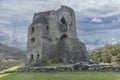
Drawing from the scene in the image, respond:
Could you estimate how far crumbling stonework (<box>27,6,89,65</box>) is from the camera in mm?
57656

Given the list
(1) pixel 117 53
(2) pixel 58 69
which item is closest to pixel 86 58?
(2) pixel 58 69

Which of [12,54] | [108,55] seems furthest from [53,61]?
[12,54]

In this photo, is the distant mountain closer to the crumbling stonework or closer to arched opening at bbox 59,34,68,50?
the crumbling stonework

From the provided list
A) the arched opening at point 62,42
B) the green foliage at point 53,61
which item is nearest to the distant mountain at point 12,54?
the arched opening at point 62,42

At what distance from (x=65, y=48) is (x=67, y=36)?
371cm

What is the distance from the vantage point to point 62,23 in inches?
2475

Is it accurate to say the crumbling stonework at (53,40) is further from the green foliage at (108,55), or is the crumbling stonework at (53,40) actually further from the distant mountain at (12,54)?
the distant mountain at (12,54)

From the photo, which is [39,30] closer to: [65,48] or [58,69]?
[65,48]

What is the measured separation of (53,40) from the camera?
60531mm

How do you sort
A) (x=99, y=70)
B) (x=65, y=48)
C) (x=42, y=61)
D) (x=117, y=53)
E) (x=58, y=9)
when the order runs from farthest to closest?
1. (x=117, y=53)
2. (x=58, y=9)
3. (x=65, y=48)
4. (x=42, y=61)
5. (x=99, y=70)

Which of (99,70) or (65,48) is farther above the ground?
(65,48)

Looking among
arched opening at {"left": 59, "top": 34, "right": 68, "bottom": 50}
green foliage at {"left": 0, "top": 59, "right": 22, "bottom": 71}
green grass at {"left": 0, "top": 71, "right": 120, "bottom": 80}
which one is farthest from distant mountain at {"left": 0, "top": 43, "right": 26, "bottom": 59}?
green grass at {"left": 0, "top": 71, "right": 120, "bottom": 80}

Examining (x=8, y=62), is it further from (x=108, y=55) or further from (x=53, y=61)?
(x=53, y=61)

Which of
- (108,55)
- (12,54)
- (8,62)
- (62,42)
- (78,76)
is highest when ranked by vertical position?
(12,54)
